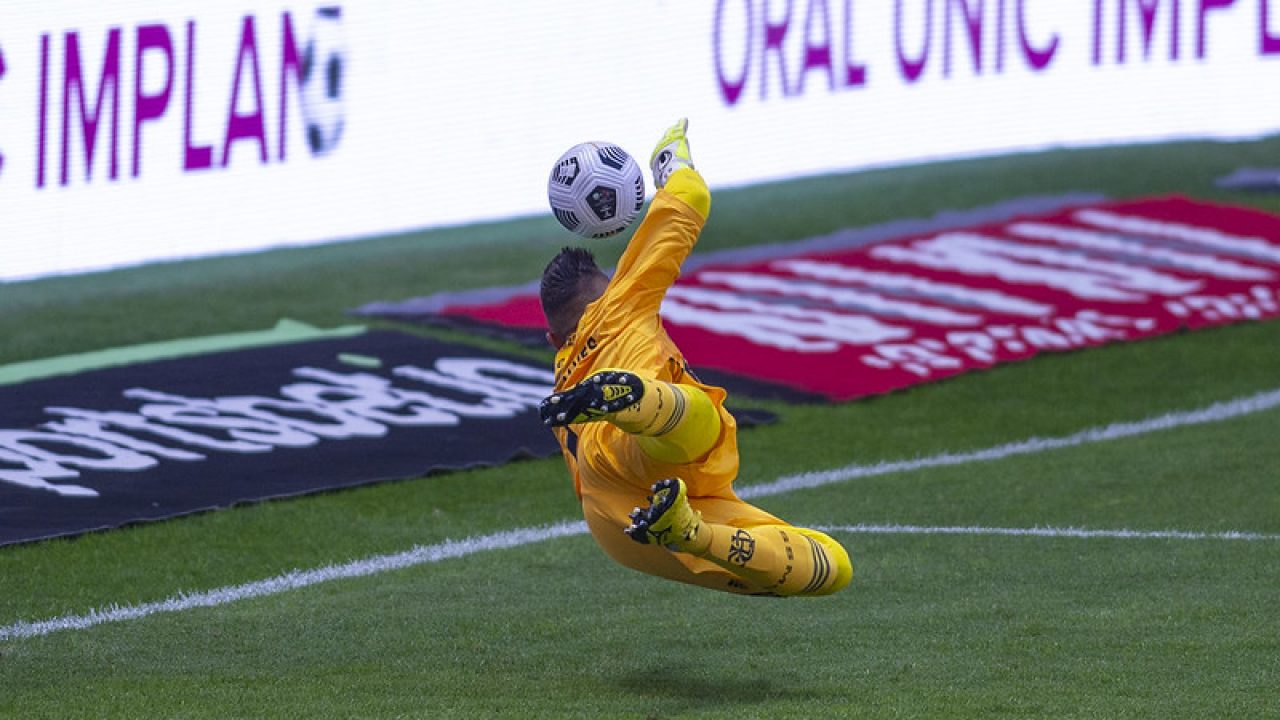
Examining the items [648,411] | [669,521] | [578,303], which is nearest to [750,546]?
[669,521]

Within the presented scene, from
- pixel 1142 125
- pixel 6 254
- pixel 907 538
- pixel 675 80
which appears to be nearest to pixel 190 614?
pixel 907 538

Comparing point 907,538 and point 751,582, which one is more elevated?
point 751,582

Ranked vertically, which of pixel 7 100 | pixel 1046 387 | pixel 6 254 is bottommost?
pixel 1046 387

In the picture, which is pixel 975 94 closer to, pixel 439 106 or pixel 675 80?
pixel 675 80

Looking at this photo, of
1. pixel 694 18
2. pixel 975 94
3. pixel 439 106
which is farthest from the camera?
pixel 975 94

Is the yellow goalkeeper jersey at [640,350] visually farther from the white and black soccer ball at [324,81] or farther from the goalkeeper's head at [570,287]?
the white and black soccer ball at [324,81]

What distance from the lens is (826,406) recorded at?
1038 centimetres

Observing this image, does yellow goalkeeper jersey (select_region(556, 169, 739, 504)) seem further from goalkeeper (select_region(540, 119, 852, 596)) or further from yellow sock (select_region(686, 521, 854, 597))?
yellow sock (select_region(686, 521, 854, 597))

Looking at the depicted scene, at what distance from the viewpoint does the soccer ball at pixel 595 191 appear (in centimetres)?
625

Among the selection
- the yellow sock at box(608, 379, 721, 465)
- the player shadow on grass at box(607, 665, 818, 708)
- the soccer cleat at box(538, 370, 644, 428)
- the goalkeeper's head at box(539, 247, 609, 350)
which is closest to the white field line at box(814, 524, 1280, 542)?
the player shadow on grass at box(607, 665, 818, 708)

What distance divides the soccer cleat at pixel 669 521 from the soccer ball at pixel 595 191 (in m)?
1.24

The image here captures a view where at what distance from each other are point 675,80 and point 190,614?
789 cm

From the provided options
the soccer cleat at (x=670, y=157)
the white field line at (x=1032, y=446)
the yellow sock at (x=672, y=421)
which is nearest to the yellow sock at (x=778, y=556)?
the yellow sock at (x=672, y=421)

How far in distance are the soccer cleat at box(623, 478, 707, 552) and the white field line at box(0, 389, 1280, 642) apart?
2.44m
